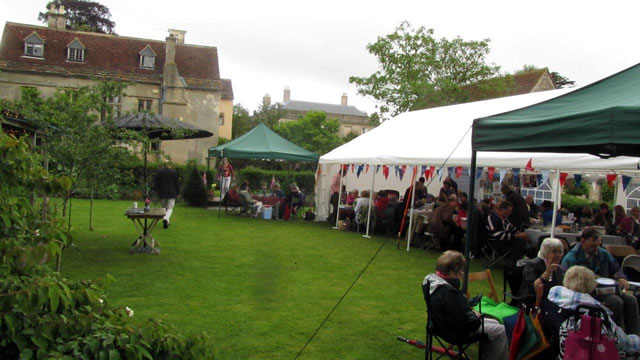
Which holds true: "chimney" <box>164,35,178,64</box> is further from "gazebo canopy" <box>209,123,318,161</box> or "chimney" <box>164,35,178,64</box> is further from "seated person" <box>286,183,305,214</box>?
"seated person" <box>286,183,305,214</box>

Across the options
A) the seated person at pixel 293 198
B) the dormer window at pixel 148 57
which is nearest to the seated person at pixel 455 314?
the seated person at pixel 293 198

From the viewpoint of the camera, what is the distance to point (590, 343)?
3.75 meters

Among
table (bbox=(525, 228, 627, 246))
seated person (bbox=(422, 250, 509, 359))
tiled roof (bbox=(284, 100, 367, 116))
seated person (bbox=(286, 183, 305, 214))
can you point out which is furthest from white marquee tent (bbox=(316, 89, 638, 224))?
tiled roof (bbox=(284, 100, 367, 116))

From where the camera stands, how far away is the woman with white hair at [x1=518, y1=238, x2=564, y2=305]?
192 inches

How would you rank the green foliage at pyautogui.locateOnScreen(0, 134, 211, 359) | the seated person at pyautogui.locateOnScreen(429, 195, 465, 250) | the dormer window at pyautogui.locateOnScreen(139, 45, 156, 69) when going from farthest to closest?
the dormer window at pyautogui.locateOnScreen(139, 45, 156, 69) → the seated person at pyautogui.locateOnScreen(429, 195, 465, 250) → the green foliage at pyautogui.locateOnScreen(0, 134, 211, 359)

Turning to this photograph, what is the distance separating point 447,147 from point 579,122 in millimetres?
6262

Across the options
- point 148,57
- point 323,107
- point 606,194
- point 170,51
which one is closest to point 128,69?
point 148,57

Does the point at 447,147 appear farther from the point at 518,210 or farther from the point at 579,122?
the point at 579,122

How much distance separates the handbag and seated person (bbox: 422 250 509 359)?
67cm

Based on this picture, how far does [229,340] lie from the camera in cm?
502

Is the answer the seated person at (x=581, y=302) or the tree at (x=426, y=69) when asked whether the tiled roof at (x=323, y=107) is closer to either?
the tree at (x=426, y=69)

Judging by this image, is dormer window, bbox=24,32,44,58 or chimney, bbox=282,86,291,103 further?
chimney, bbox=282,86,291,103

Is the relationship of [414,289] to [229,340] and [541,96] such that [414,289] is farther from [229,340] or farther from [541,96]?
[541,96]

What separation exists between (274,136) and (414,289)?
10.9 m
